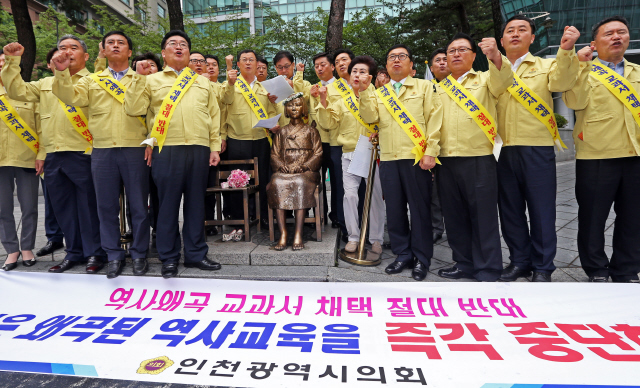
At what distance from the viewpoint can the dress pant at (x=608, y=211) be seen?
11.8 ft

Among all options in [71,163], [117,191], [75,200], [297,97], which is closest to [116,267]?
[117,191]

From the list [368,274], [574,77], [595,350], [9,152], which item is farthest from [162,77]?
[595,350]

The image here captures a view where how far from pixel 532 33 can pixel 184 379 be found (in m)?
4.08

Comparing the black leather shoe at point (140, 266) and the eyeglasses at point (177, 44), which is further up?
the eyeglasses at point (177, 44)

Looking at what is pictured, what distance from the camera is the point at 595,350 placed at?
7.70 feet

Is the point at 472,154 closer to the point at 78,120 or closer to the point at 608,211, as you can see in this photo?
the point at 608,211

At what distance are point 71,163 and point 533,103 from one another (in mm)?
4766

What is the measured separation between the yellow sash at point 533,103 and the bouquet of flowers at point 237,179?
315 centimetres

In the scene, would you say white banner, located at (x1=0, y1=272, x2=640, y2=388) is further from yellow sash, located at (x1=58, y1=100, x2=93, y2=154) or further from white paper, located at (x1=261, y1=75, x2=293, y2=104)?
white paper, located at (x1=261, y1=75, x2=293, y2=104)

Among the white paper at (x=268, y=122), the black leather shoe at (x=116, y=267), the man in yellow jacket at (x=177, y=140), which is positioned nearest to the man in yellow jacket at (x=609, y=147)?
the white paper at (x=268, y=122)

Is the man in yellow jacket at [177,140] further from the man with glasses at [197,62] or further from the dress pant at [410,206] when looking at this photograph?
the dress pant at [410,206]

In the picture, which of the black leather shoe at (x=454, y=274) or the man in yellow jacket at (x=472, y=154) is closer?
the man in yellow jacket at (x=472, y=154)

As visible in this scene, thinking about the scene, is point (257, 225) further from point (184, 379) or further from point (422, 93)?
point (184, 379)

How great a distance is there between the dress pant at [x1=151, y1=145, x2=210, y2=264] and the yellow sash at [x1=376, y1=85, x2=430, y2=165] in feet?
6.55
